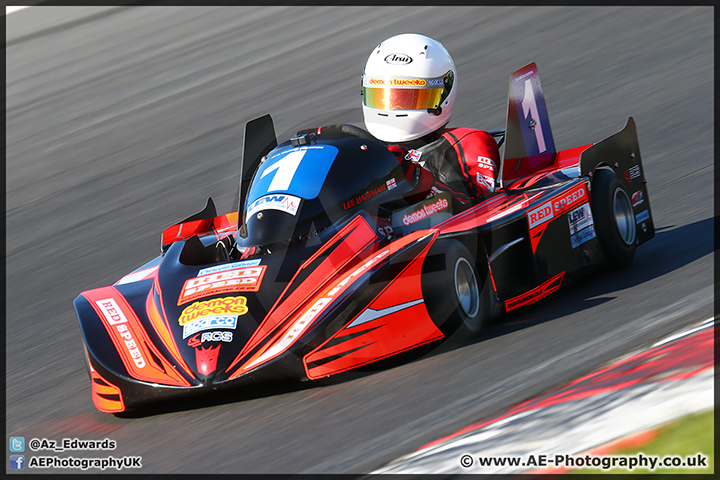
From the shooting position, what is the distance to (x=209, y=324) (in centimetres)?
408

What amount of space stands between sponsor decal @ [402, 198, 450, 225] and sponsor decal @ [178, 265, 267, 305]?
0.90 metres

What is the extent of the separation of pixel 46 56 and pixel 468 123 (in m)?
7.47

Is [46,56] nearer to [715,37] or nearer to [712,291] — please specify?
[715,37]

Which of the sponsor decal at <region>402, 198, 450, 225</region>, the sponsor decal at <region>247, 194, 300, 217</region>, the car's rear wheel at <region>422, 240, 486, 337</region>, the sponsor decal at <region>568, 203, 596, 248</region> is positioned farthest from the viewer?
the sponsor decal at <region>568, 203, 596, 248</region>

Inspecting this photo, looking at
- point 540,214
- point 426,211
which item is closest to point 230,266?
point 426,211

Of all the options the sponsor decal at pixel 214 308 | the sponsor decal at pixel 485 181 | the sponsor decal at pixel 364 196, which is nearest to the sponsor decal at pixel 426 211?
the sponsor decal at pixel 364 196

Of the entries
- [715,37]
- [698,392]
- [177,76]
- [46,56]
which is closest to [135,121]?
[177,76]

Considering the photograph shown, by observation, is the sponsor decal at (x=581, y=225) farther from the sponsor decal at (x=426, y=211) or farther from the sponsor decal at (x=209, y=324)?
the sponsor decal at (x=209, y=324)

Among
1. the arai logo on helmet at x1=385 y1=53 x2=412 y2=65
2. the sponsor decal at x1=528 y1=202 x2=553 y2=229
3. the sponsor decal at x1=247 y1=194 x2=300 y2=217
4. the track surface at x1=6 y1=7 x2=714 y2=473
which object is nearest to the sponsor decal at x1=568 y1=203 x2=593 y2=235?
the sponsor decal at x1=528 y1=202 x2=553 y2=229

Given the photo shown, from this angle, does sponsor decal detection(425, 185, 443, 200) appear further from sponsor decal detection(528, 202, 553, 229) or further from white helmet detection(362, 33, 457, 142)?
white helmet detection(362, 33, 457, 142)

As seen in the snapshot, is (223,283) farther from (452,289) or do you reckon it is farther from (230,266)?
(452,289)

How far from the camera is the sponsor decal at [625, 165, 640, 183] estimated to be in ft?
18.9

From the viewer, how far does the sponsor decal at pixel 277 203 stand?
4594mm

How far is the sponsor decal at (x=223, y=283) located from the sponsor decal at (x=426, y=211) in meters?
0.90
